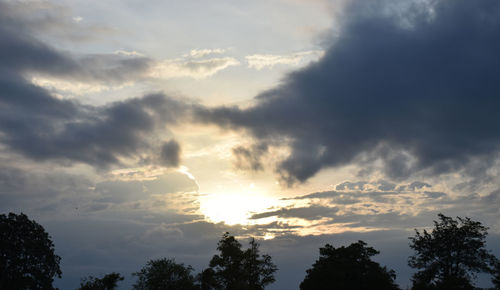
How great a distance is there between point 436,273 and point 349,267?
17777 mm

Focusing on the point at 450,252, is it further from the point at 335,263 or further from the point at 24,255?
the point at 24,255

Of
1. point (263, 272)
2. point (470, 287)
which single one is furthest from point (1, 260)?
point (470, 287)

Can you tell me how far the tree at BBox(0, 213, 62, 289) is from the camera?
297 ft

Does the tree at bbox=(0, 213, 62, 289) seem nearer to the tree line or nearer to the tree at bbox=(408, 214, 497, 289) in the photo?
the tree line

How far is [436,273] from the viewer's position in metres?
90.7

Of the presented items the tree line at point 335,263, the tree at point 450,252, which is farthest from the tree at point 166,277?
the tree at point 450,252

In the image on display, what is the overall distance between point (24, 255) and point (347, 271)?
6951cm

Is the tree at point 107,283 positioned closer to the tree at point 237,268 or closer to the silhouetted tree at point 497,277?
the tree at point 237,268

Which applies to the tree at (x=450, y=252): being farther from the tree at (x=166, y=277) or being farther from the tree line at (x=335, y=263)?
the tree at (x=166, y=277)

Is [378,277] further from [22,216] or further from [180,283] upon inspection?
[22,216]

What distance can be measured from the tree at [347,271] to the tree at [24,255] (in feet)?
187

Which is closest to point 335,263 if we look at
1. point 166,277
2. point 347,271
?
point 347,271

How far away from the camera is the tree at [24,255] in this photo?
3565 inches

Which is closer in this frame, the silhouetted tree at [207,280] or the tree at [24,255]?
the tree at [24,255]
